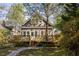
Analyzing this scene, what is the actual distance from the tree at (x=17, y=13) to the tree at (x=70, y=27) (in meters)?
0.27

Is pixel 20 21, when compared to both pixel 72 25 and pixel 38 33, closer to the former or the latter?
pixel 38 33

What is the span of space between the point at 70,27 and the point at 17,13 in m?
0.40

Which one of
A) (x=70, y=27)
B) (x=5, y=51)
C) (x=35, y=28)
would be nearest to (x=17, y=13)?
(x=35, y=28)

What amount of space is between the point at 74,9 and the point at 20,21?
0.40 meters

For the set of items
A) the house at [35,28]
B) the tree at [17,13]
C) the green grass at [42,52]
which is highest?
the tree at [17,13]

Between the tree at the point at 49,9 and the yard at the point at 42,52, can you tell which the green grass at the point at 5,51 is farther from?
the tree at the point at 49,9

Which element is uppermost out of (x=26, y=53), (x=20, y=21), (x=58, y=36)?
(x=20, y=21)

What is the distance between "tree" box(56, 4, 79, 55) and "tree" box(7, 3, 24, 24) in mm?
269

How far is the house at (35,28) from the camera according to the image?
4.46 ft

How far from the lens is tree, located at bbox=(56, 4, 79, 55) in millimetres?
1363

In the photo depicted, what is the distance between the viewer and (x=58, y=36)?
136 centimetres

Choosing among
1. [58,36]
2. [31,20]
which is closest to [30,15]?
[31,20]

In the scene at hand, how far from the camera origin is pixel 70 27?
138cm

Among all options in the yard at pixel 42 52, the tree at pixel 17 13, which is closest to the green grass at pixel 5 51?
the yard at pixel 42 52
